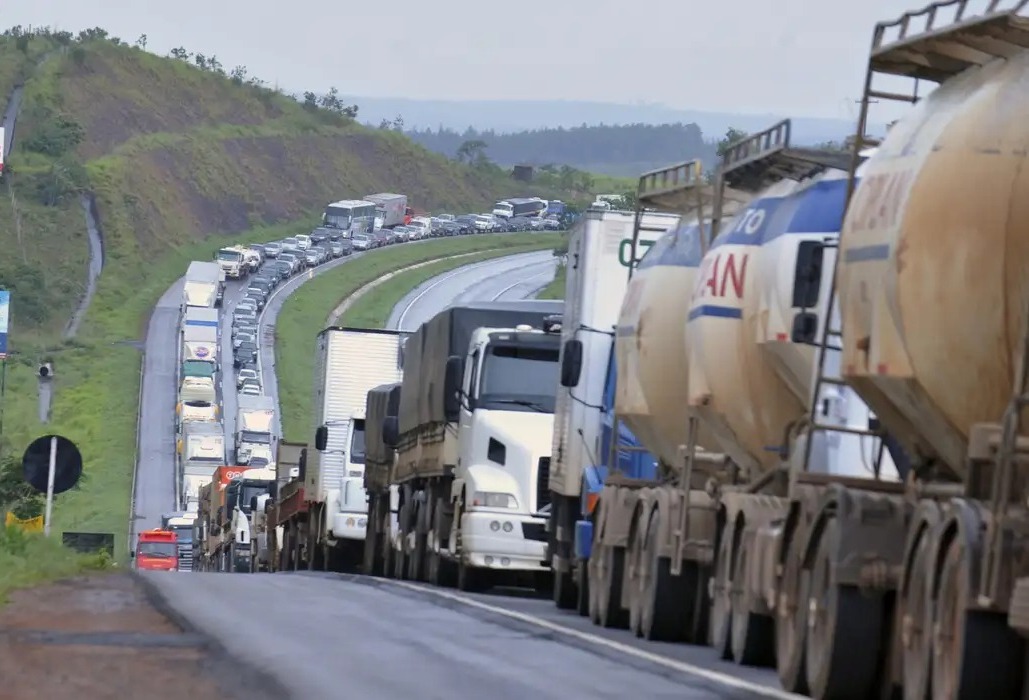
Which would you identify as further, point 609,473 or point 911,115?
point 609,473

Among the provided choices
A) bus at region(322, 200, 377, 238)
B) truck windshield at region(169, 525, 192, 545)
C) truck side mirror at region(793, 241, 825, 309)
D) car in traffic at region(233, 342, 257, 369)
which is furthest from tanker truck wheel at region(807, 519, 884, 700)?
bus at region(322, 200, 377, 238)

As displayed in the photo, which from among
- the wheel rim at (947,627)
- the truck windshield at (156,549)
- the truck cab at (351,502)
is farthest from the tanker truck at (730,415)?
the truck windshield at (156,549)

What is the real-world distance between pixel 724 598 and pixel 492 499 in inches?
451

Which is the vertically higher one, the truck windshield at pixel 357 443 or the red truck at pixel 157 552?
the truck windshield at pixel 357 443

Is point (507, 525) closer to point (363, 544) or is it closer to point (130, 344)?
point (363, 544)

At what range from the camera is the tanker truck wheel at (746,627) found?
1667 cm

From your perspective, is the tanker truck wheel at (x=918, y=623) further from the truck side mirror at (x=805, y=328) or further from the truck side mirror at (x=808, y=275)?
the truck side mirror at (x=808, y=275)

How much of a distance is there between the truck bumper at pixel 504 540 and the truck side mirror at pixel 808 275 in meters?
13.0

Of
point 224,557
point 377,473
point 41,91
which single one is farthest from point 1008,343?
point 41,91

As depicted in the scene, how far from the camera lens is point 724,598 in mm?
17547

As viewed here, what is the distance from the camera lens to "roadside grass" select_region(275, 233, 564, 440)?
108250mm

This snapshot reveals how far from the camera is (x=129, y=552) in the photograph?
72.4 metres

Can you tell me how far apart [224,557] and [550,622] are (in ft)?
128

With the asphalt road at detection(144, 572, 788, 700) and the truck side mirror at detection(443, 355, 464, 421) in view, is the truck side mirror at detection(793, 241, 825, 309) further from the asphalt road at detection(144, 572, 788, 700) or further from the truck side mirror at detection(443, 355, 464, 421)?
the truck side mirror at detection(443, 355, 464, 421)
